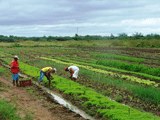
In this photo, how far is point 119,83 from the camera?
19469 mm

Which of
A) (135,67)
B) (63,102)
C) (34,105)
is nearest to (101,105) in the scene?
(63,102)

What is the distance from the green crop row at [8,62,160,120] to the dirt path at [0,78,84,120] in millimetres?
1011

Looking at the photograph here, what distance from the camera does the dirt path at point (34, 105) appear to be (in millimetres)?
12852

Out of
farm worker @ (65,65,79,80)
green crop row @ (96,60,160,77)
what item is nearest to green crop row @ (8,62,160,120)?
farm worker @ (65,65,79,80)

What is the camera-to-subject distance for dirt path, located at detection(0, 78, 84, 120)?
506 inches

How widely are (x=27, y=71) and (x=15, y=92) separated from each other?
28.9 feet

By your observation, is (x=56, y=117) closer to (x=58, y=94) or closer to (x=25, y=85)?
(x=58, y=94)

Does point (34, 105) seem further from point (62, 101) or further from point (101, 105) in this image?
point (101, 105)

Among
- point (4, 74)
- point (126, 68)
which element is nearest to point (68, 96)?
point (4, 74)

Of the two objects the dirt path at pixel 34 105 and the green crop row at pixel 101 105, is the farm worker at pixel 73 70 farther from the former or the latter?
the dirt path at pixel 34 105

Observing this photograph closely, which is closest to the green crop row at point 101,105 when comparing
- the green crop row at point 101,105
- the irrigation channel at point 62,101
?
the green crop row at point 101,105

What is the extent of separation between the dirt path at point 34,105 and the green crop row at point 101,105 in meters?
1.01

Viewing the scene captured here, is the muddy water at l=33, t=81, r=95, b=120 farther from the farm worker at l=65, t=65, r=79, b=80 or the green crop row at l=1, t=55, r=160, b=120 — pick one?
the farm worker at l=65, t=65, r=79, b=80

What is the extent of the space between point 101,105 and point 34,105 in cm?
288
